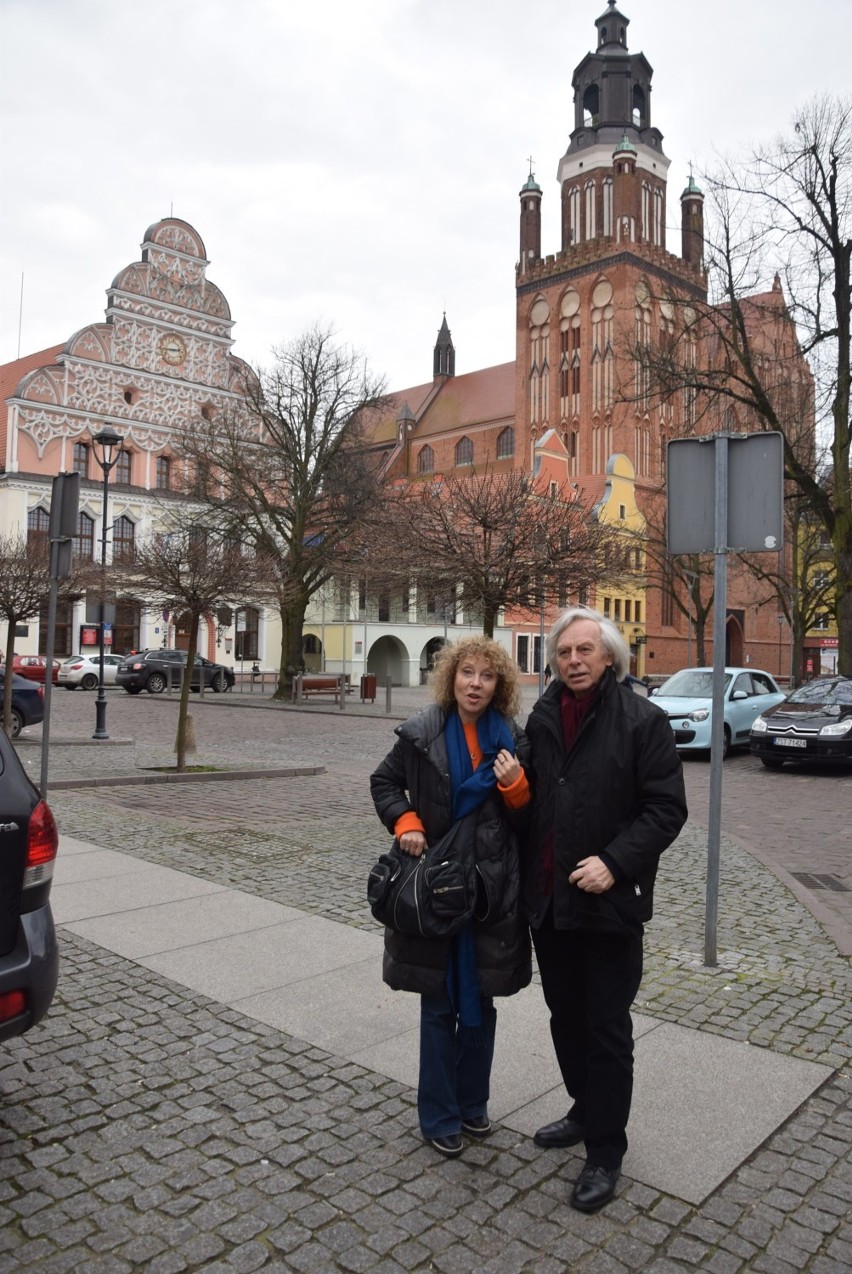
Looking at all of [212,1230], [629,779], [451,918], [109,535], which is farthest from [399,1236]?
[109,535]

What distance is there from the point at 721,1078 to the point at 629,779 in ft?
5.14

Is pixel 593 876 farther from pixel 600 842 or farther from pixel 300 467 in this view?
pixel 300 467

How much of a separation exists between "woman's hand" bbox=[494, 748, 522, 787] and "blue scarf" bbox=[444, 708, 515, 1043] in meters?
0.06

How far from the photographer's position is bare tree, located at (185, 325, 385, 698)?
104ft

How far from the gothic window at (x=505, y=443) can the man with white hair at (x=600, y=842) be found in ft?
230

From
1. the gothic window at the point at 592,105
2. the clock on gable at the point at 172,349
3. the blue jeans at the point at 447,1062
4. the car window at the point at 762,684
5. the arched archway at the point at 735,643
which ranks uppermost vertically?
the gothic window at the point at 592,105

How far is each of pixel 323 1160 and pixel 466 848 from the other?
→ 1123mm

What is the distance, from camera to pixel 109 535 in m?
49.8

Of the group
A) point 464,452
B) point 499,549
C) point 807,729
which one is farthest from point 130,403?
point 807,729

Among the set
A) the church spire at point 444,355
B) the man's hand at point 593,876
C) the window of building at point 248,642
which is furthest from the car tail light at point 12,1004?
the church spire at point 444,355

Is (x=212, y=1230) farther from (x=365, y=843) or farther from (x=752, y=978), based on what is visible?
(x=365, y=843)

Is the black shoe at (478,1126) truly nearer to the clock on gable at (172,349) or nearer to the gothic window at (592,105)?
the clock on gable at (172,349)

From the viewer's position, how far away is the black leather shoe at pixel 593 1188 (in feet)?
9.62

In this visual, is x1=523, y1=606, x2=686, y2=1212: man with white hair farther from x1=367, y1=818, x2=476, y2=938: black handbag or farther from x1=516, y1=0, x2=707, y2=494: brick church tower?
x1=516, y1=0, x2=707, y2=494: brick church tower
